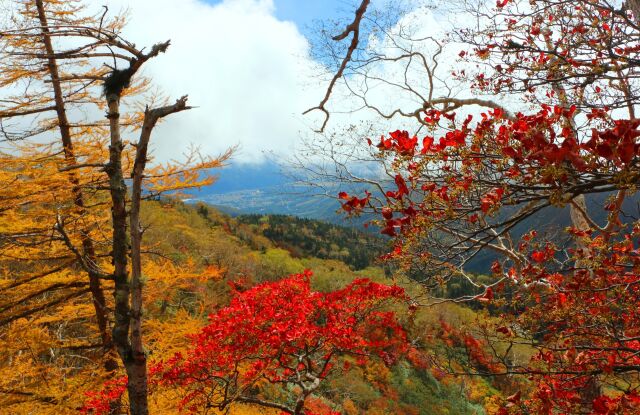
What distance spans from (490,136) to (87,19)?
633 centimetres

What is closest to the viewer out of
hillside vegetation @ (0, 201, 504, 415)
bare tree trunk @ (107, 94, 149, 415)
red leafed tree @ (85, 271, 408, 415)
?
bare tree trunk @ (107, 94, 149, 415)

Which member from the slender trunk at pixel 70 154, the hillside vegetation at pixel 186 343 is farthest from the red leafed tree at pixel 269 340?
the slender trunk at pixel 70 154

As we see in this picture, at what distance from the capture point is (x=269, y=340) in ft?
20.1

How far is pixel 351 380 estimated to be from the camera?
17.7m

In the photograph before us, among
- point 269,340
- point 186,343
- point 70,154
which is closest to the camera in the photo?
point 269,340

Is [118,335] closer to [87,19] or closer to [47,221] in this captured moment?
[47,221]

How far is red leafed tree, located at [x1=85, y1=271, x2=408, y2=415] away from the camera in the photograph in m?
5.94

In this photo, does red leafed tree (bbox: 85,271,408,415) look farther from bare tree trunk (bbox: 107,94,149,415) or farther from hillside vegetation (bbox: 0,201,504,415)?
bare tree trunk (bbox: 107,94,149,415)

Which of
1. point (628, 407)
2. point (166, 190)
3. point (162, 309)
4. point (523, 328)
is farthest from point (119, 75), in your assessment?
point (162, 309)

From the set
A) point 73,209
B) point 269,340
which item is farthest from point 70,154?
point 269,340

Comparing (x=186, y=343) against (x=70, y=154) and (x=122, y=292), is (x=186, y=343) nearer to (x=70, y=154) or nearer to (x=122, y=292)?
(x=70, y=154)

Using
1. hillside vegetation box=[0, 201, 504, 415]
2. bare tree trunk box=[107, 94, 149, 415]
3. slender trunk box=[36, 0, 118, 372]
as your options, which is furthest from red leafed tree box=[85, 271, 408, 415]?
bare tree trunk box=[107, 94, 149, 415]

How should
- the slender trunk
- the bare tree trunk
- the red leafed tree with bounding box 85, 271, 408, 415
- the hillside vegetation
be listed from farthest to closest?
the slender trunk < the hillside vegetation < the red leafed tree with bounding box 85, 271, 408, 415 < the bare tree trunk

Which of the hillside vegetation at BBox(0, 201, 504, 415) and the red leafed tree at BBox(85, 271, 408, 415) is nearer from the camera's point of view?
the red leafed tree at BBox(85, 271, 408, 415)
